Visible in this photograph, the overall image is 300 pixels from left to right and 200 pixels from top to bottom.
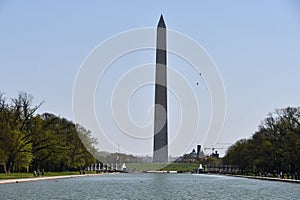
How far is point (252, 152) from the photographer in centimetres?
9712

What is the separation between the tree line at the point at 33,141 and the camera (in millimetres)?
67375

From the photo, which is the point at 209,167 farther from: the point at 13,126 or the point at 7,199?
the point at 7,199

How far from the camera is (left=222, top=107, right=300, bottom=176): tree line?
74.9 meters

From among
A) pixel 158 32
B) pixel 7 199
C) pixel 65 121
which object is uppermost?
pixel 158 32

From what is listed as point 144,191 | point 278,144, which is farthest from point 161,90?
point 144,191

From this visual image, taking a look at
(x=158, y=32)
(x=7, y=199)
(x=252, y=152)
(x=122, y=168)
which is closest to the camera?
(x=7, y=199)

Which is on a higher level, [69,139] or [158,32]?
[158,32]

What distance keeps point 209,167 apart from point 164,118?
206 feet

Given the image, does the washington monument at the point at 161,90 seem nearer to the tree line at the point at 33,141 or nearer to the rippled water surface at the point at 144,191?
the tree line at the point at 33,141

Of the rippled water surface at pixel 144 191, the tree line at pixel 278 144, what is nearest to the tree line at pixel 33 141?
the rippled water surface at pixel 144 191

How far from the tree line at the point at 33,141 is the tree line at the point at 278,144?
27.6 m

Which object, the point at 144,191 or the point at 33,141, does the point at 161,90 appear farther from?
the point at 144,191

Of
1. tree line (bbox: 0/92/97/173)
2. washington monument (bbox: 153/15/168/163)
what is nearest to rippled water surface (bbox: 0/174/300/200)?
tree line (bbox: 0/92/97/173)

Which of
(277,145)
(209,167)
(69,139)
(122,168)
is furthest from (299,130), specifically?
(209,167)
